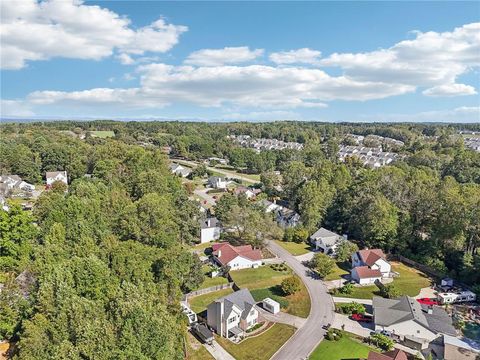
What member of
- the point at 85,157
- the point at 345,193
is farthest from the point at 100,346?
the point at 85,157

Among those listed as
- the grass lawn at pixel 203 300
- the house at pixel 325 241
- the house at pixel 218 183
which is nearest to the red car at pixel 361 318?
the grass lawn at pixel 203 300

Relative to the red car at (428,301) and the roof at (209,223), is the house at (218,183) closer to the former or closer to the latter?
the roof at (209,223)

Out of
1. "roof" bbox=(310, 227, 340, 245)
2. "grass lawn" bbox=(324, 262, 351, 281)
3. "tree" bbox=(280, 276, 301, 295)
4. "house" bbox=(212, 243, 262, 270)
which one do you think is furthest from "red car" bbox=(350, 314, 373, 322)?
"roof" bbox=(310, 227, 340, 245)

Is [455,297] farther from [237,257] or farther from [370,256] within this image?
[237,257]

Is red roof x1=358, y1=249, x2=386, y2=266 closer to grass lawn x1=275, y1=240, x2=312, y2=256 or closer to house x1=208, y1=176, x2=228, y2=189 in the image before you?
grass lawn x1=275, y1=240, x2=312, y2=256

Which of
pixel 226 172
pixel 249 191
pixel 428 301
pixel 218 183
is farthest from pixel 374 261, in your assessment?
pixel 226 172

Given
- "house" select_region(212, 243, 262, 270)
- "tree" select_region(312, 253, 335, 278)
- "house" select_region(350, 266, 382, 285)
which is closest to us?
"tree" select_region(312, 253, 335, 278)
